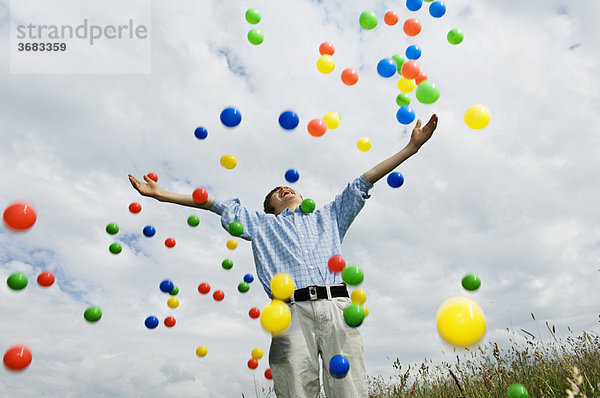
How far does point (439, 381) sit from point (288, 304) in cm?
208

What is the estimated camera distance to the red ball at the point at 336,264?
2.72 meters

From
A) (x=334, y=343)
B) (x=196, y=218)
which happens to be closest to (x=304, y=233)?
(x=334, y=343)

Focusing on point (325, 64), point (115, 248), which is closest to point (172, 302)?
point (115, 248)

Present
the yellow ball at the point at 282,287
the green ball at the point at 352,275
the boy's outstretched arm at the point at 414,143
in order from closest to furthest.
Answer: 1. the yellow ball at the point at 282,287
2. the green ball at the point at 352,275
3. the boy's outstretched arm at the point at 414,143

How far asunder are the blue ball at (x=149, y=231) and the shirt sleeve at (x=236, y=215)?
1347mm

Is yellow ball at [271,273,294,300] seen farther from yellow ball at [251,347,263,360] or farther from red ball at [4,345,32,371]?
red ball at [4,345,32,371]

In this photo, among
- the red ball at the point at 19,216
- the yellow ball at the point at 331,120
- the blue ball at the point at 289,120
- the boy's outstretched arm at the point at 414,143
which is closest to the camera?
the red ball at the point at 19,216

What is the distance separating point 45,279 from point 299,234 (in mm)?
2176

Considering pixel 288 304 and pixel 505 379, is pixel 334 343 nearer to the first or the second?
pixel 288 304

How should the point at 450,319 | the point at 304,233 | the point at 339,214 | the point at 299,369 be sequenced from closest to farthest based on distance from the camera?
the point at 450,319 → the point at 299,369 → the point at 304,233 → the point at 339,214

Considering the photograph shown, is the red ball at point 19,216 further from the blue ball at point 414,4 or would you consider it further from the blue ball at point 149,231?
the blue ball at point 414,4

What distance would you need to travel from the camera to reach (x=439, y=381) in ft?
12.7

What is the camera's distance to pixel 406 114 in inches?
135

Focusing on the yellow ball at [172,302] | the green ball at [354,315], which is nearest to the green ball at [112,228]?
the yellow ball at [172,302]
